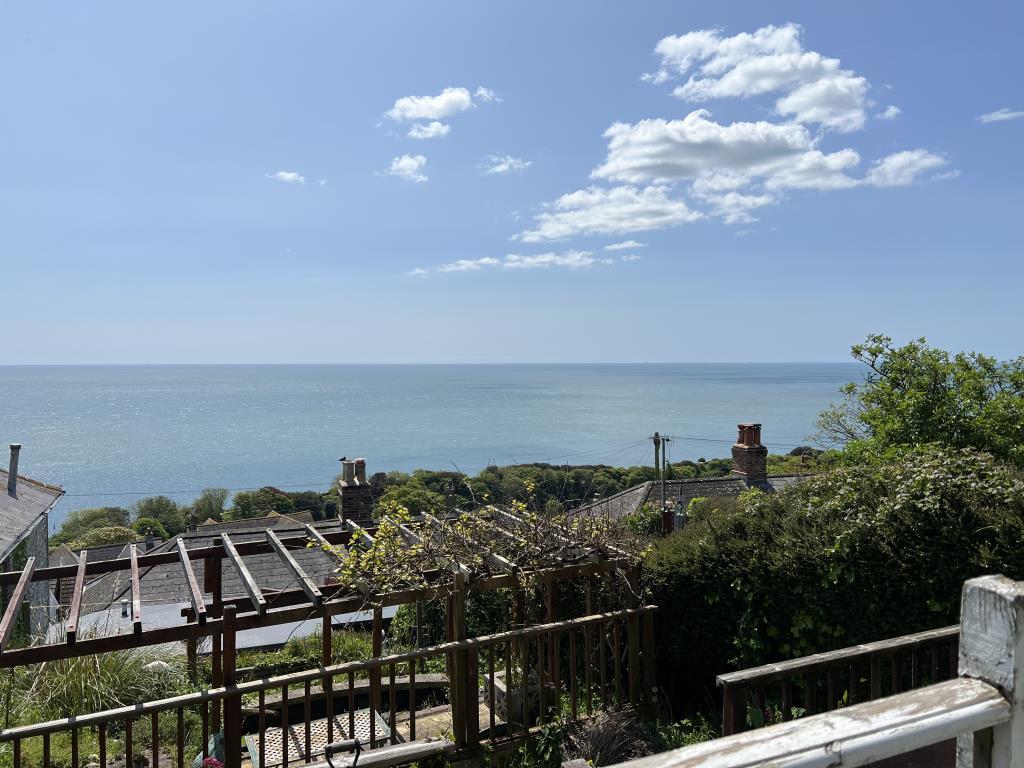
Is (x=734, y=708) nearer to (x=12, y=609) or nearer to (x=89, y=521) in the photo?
(x=12, y=609)

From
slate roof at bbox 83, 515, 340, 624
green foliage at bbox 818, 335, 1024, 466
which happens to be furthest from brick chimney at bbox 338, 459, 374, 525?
green foliage at bbox 818, 335, 1024, 466

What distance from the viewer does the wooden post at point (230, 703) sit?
5.69 metres

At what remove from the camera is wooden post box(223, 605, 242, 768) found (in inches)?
224

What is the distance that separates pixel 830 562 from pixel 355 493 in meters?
10.7

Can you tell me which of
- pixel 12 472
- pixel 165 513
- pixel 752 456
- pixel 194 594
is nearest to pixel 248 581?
pixel 194 594

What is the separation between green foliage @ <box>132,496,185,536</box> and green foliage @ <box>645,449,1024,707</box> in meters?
43.2

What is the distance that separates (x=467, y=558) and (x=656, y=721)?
2494mm

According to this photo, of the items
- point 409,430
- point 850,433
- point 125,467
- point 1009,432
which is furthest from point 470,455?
A: point 1009,432

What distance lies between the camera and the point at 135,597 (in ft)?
19.5

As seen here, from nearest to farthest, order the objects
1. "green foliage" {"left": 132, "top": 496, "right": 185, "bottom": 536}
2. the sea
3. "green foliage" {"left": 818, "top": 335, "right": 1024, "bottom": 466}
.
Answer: "green foliage" {"left": 818, "top": 335, "right": 1024, "bottom": 466}
"green foliage" {"left": 132, "top": 496, "right": 185, "bottom": 536}
the sea

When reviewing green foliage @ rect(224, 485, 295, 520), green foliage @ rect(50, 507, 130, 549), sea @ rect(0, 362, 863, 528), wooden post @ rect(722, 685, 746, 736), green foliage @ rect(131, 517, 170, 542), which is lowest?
sea @ rect(0, 362, 863, 528)

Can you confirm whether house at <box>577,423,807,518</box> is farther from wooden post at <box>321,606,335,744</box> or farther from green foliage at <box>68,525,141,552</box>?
green foliage at <box>68,525,141,552</box>

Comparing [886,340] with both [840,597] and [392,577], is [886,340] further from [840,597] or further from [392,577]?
[392,577]

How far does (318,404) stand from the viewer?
190125 millimetres
